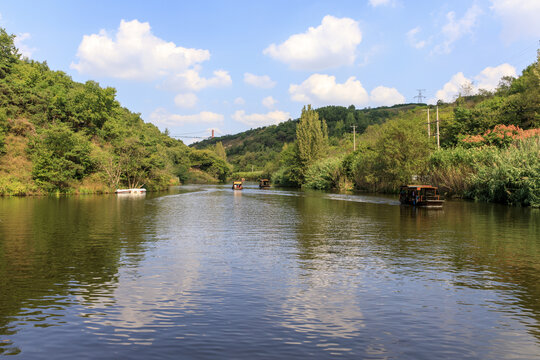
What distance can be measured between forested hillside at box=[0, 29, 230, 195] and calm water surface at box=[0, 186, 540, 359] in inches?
1741

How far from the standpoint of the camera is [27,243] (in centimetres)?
1928

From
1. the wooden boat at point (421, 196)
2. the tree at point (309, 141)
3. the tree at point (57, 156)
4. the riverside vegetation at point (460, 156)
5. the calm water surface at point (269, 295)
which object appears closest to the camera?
the calm water surface at point (269, 295)

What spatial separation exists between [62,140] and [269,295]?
61.7 meters

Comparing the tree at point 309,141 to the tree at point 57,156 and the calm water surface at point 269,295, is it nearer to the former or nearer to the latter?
the tree at point 57,156

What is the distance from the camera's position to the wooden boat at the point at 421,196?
40169 millimetres

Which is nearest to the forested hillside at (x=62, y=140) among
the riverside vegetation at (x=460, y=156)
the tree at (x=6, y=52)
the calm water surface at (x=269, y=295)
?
the tree at (x=6, y=52)

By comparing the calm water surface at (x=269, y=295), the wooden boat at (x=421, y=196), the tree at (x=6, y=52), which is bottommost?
the calm water surface at (x=269, y=295)

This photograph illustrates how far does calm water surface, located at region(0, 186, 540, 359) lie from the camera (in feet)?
26.1

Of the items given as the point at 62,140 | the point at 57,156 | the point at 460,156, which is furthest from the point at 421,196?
the point at 57,156

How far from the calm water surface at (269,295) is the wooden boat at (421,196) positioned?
17556 mm

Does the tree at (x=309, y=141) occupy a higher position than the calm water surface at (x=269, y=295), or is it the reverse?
the tree at (x=309, y=141)

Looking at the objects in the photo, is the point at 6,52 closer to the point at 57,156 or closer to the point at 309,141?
the point at 57,156

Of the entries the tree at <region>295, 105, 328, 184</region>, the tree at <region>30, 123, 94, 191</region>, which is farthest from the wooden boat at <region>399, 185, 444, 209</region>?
the tree at <region>295, 105, 328, 184</region>

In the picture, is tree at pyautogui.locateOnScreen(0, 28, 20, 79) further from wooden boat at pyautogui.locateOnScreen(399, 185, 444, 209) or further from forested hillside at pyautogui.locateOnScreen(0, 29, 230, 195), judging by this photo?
wooden boat at pyautogui.locateOnScreen(399, 185, 444, 209)
